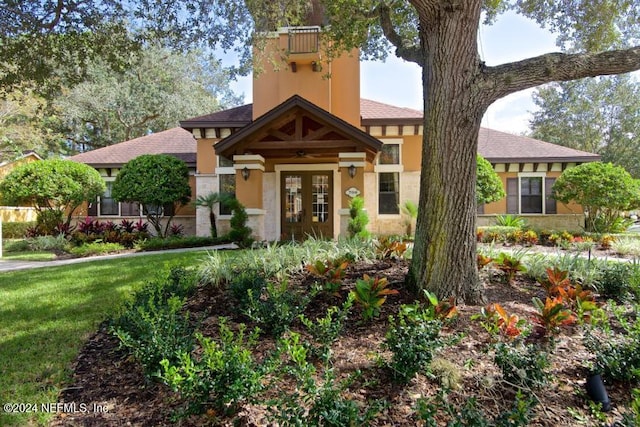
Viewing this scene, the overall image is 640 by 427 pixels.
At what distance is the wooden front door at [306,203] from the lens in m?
13.1

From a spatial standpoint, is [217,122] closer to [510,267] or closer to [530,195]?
[510,267]

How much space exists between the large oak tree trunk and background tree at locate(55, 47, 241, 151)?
22611mm

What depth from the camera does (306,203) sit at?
43.1ft

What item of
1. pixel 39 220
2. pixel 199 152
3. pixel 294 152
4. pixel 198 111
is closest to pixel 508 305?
pixel 294 152

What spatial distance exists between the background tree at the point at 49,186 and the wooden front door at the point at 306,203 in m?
7.63

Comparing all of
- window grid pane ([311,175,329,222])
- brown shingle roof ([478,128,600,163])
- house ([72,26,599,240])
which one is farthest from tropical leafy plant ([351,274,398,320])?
brown shingle roof ([478,128,600,163])

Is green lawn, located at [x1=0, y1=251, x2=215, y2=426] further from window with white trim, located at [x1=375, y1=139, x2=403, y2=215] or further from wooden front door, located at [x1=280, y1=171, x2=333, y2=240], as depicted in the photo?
window with white trim, located at [x1=375, y1=139, x2=403, y2=215]

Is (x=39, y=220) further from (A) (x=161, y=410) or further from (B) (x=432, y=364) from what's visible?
(B) (x=432, y=364)

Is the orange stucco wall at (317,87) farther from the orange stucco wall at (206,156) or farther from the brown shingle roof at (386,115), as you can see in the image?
the orange stucco wall at (206,156)

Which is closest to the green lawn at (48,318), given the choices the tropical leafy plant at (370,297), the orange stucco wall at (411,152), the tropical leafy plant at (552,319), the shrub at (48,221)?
the tropical leafy plant at (370,297)

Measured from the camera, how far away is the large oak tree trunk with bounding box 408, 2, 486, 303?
3.96 meters

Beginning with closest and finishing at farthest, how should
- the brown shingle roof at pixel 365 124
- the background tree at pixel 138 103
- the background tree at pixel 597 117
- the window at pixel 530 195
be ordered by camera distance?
the brown shingle roof at pixel 365 124
the window at pixel 530 195
the background tree at pixel 138 103
the background tree at pixel 597 117

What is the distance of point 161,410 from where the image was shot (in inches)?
97.3

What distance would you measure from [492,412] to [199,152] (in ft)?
45.3
